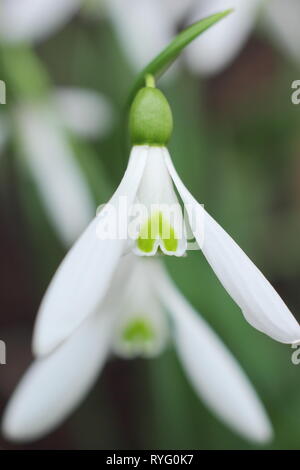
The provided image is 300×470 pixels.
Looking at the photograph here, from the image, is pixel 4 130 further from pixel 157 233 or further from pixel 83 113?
pixel 157 233

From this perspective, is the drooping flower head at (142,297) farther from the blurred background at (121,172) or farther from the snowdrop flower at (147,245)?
the blurred background at (121,172)

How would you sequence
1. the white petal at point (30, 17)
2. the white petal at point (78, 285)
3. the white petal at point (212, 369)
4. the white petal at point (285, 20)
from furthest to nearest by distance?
the white petal at point (285, 20), the white petal at point (30, 17), the white petal at point (212, 369), the white petal at point (78, 285)

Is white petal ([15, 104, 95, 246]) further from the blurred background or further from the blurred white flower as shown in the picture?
the blurred white flower

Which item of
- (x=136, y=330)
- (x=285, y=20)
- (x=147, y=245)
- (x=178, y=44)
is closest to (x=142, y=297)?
(x=136, y=330)

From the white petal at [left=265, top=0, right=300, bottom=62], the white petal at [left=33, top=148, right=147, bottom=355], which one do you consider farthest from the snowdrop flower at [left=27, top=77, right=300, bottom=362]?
the white petal at [left=265, top=0, right=300, bottom=62]

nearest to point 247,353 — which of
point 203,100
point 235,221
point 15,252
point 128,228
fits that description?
point 235,221

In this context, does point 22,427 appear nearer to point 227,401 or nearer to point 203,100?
point 227,401
